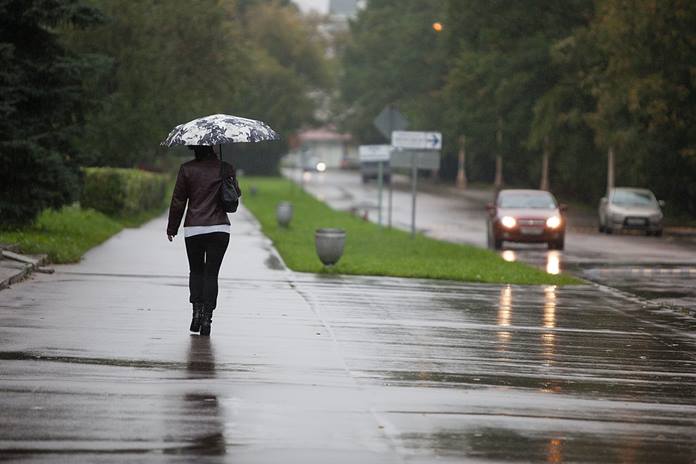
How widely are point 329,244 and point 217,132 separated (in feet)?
33.1

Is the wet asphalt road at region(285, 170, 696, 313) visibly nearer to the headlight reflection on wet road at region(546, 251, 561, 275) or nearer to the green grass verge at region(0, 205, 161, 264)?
the headlight reflection on wet road at region(546, 251, 561, 275)

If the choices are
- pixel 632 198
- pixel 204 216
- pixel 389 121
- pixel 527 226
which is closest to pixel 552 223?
pixel 527 226

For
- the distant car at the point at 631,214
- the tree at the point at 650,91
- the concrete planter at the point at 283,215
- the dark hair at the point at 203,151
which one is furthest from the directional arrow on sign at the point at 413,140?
the dark hair at the point at 203,151

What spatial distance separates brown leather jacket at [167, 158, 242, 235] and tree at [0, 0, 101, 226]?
38.5 feet

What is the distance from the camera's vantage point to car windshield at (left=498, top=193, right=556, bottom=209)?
37969 mm

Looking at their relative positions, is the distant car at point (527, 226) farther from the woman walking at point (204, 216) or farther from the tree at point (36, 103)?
the woman walking at point (204, 216)

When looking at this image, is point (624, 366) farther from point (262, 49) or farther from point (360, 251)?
point (262, 49)

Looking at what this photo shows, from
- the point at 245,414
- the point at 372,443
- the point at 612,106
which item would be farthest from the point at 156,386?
the point at 612,106

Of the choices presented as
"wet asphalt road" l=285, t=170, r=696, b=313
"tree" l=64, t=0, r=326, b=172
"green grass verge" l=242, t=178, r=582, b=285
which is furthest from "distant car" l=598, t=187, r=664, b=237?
"tree" l=64, t=0, r=326, b=172

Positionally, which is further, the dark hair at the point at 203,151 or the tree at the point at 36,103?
the tree at the point at 36,103

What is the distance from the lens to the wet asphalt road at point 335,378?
344 inches

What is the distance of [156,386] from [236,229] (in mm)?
28357

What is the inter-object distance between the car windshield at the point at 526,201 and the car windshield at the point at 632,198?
9.93 metres

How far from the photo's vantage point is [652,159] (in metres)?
56.5
